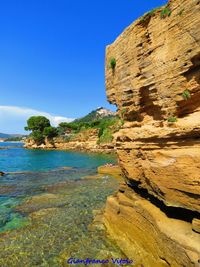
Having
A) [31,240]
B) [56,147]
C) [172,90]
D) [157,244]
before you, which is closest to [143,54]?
[172,90]

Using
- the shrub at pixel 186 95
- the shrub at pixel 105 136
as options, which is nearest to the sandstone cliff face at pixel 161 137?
the shrub at pixel 186 95

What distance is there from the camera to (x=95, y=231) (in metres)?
13.1

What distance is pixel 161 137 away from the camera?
1020cm

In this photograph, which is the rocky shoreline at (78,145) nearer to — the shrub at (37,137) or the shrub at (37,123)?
the shrub at (37,137)

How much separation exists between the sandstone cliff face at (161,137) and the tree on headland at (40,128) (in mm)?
103403

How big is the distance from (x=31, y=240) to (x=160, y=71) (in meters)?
10.2

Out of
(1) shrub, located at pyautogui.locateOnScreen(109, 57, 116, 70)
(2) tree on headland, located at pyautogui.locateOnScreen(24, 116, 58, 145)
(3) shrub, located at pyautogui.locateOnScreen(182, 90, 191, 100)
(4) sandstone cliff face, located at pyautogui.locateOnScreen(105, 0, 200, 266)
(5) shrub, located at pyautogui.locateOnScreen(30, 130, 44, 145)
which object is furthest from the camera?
(5) shrub, located at pyautogui.locateOnScreen(30, 130, 44, 145)

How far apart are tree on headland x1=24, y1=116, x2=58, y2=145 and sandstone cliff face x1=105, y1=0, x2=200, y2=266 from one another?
10340 centimetres

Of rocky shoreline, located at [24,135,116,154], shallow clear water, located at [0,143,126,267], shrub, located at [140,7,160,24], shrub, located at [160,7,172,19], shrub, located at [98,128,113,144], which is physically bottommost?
shallow clear water, located at [0,143,126,267]

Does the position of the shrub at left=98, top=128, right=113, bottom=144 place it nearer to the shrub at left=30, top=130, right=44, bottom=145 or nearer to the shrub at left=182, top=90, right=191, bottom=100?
the shrub at left=30, top=130, right=44, bottom=145

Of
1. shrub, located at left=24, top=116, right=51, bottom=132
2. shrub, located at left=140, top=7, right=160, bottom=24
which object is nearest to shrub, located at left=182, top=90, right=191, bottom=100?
shrub, located at left=140, top=7, right=160, bottom=24

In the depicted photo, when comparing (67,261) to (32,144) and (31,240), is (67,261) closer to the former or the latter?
(31,240)

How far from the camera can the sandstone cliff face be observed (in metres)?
8.78

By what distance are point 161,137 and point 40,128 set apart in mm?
114241
